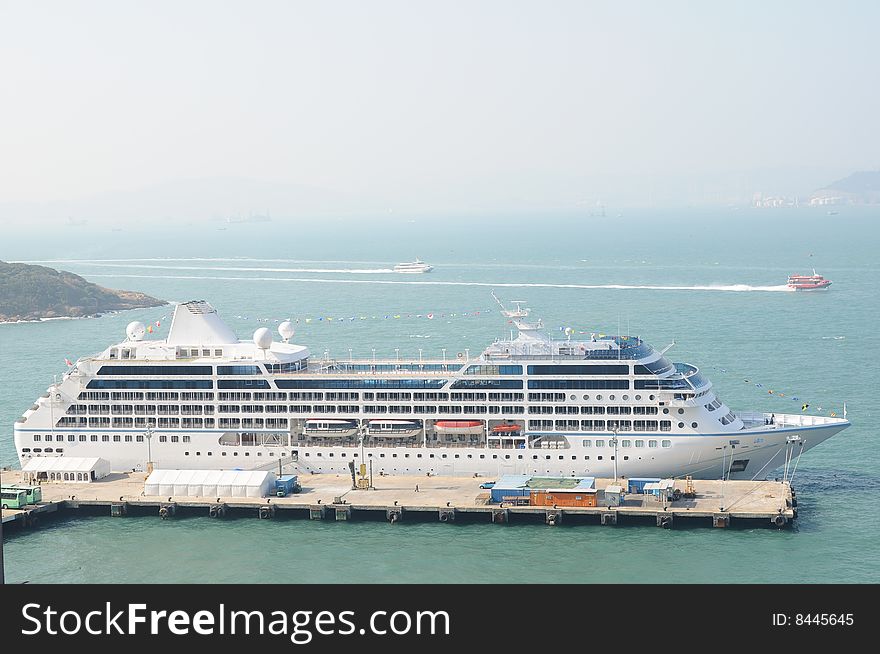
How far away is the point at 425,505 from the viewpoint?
49.0 m

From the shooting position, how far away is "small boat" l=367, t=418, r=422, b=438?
53281 millimetres

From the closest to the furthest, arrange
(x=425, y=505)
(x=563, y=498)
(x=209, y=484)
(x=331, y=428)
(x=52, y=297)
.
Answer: (x=563, y=498)
(x=425, y=505)
(x=209, y=484)
(x=331, y=428)
(x=52, y=297)

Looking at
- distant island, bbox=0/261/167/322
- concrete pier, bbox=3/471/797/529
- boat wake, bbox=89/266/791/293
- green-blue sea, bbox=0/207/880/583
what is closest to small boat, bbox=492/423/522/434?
concrete pier, bbox=3/471/797/529

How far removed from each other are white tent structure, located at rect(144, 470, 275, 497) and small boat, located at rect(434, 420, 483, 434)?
755 centimetres

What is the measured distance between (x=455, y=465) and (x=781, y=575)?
617 inches

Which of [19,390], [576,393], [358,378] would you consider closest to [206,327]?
[358,378]

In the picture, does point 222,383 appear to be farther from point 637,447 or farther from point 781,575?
point 781,575

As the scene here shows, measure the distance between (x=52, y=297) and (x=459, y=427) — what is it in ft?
315

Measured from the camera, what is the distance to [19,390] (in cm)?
7994

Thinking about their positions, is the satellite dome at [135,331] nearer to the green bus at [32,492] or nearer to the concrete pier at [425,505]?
the concrete pier at [425,505]

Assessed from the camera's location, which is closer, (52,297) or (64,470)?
(64,470)

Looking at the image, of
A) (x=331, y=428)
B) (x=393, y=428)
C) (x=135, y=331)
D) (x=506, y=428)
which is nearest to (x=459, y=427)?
(x=506, y=428)

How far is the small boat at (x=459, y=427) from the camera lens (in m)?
53.0

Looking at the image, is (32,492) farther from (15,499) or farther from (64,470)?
(64,470)
